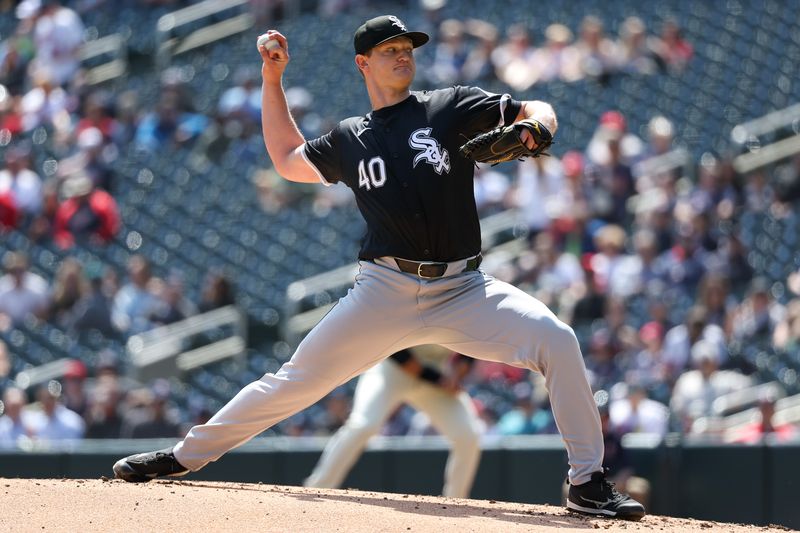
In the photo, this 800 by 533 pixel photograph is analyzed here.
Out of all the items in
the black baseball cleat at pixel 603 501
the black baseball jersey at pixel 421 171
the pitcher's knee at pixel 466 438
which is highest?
the black baseball jersey at pixel 421 171

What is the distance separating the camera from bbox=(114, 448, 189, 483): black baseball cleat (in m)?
5.16

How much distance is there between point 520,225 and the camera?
1185 centimetres

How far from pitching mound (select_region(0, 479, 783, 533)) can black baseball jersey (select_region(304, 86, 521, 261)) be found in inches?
35.0

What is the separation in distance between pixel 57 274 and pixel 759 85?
276 inches

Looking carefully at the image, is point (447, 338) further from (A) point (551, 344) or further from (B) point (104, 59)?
(B) point (104, 59)

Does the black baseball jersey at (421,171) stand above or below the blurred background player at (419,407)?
above

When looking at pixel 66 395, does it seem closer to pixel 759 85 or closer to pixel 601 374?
pixel 601 374

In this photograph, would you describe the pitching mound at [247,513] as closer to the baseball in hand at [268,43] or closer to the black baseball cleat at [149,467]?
the black baseball cleat at [149,467]

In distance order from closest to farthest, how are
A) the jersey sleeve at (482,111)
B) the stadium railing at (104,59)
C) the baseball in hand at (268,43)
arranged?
the jersey sleeve at (482,111), the baseball in hand at (268,43), the stadium railing at (104,59)

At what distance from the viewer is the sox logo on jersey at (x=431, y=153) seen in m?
4.70

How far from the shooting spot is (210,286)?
453 inches

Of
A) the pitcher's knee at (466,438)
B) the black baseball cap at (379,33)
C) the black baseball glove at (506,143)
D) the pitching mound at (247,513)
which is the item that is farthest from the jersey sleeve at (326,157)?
the pitcher's knee at (466,438)

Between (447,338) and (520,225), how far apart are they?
23.3 feet

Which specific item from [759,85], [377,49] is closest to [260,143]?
Result: [759,85]
